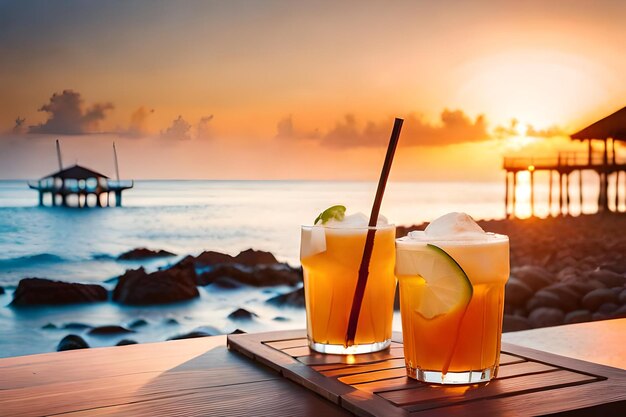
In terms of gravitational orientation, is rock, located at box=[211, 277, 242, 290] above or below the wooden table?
below

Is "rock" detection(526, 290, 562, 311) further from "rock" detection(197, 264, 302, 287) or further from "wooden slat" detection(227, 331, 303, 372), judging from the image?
"wooden slat" detection(227, 331, 303, 372)

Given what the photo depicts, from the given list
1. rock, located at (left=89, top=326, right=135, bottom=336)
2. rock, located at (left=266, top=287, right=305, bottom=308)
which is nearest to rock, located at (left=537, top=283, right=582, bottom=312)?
rock, located at (left=266, top=287, right=305, bottom=308)

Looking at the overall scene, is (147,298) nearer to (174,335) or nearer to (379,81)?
(174,335)

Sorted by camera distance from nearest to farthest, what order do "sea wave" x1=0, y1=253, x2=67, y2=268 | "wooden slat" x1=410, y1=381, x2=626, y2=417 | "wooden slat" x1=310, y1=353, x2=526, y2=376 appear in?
"wooden slat" x1=410, y1=381, x2=626, y2=417, "wooden slat" x1=310, y1=353, x2=526, y2=376, "sea wave" x1=0, y1=253, x2=67, y2=268

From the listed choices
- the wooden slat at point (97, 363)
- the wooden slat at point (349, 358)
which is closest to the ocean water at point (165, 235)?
Answer: the wooden slat at point (97, 363)

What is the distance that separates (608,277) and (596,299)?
0.26m

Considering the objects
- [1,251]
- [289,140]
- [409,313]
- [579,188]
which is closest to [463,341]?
[409,313]

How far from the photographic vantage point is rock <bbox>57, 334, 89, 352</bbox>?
3697 mm

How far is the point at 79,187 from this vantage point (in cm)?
383

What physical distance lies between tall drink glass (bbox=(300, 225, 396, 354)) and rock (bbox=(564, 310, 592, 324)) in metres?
3.70

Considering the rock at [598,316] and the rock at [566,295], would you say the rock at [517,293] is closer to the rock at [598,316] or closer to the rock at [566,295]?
the rock at [566,295]

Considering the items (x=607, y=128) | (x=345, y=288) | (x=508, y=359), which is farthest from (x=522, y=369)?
(x=607, y=128)

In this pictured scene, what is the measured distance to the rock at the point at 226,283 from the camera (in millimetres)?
4137

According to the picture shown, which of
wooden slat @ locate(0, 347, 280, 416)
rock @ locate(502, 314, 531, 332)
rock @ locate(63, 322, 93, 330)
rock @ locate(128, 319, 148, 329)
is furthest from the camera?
rock @ locate(502, 314, 531, 332)
